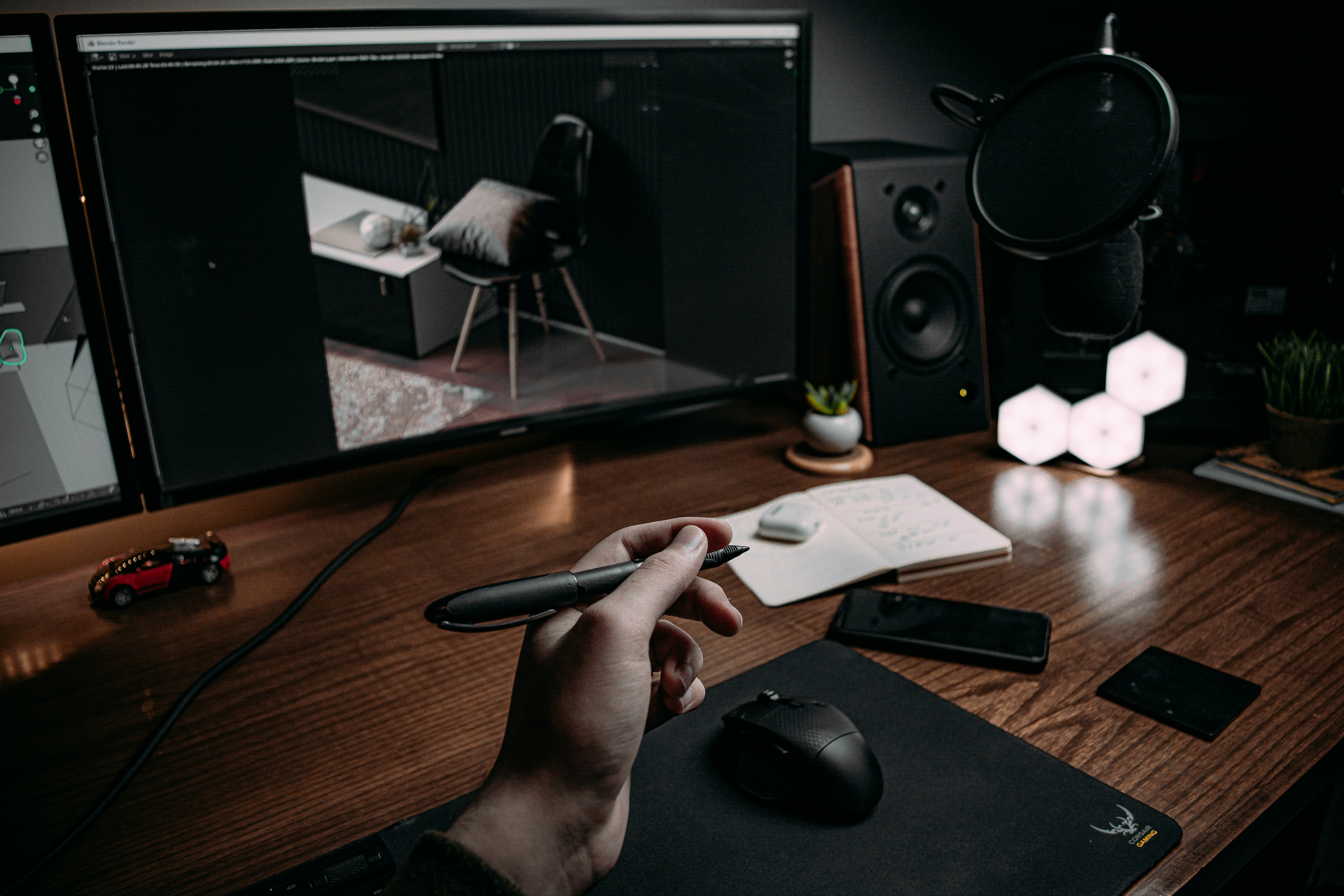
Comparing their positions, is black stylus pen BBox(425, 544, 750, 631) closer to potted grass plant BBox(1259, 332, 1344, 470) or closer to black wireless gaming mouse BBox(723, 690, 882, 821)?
black wireless gaming mouse BBox(723, 690, 882, 821)

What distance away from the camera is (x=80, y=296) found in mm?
778

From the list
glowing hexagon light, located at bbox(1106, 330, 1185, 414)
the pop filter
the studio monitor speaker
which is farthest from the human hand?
glowing hexagon light, located at bbox(1106, 330, 1185, 414)

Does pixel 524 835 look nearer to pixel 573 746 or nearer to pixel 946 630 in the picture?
pixel 573 746

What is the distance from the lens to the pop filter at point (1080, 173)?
0.70 metres

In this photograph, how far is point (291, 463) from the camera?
920 millimetres

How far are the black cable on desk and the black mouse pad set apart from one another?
0.33 m

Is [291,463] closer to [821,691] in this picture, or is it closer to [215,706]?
[215,706]

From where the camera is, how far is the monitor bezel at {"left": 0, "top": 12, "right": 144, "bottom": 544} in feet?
2.41

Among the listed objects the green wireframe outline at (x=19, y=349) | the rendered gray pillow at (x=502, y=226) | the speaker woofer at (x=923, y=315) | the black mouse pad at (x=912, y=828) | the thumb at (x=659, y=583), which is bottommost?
the black mouse pad at (x=912, y=828)

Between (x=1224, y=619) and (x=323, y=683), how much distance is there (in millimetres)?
734

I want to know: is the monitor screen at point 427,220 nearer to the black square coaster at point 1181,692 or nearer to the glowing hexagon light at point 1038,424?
the glowing hexagon light at point 1038,424

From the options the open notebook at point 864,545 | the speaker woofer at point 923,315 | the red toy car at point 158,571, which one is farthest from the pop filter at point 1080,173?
the red toy car at point 158,571

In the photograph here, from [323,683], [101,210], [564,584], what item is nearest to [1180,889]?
[564,584]

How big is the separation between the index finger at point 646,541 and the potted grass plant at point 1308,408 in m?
0.79
